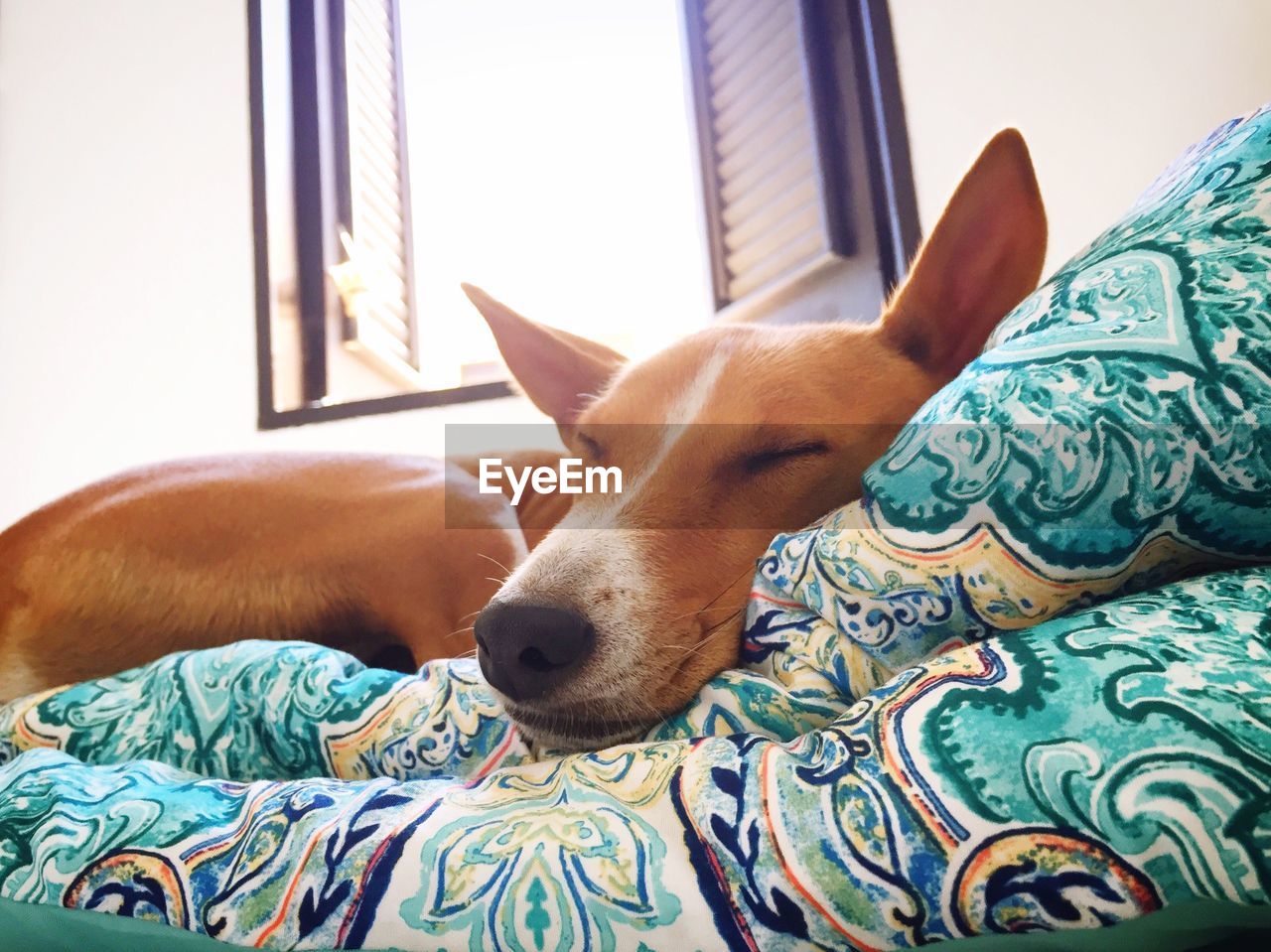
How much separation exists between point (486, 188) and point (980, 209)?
2393 millimetres

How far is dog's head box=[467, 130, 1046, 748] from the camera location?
625 mm

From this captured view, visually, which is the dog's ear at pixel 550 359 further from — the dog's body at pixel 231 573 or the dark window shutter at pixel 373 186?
the dark window shutter at pixel 373 186

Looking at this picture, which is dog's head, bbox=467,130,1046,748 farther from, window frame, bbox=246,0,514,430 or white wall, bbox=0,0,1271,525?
window frame, bbox=246,0,514,430

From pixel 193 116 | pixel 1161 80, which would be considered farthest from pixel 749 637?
pixel 193 116

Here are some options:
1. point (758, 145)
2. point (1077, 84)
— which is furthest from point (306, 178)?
point (1077, 84)

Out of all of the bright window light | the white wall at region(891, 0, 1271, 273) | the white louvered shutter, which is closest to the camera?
the white wall at region(891, 0, 1271, 273)

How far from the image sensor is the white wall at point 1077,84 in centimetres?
144

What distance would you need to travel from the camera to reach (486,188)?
2893 millimetres

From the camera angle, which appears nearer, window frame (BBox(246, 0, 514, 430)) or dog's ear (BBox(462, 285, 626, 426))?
dog's ear (BBox(462, 285, 626, 426))

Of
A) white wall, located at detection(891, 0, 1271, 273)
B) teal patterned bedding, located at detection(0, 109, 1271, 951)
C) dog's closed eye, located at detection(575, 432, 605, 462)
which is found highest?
white wall, located at detection(891, 0, 1271, 273)

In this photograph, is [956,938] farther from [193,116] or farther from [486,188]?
[193,116]

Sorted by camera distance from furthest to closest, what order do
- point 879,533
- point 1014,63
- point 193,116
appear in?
1. point 193,116
2. point 1014,63
3. point 879,533

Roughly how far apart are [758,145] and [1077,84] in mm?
770

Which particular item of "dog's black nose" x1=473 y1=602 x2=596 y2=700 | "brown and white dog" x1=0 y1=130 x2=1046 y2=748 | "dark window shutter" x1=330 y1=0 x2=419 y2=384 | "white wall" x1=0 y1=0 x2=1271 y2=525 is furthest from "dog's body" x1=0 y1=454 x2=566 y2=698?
"dark window shutter" x1=330 y1=0 x2=419 y2=384
